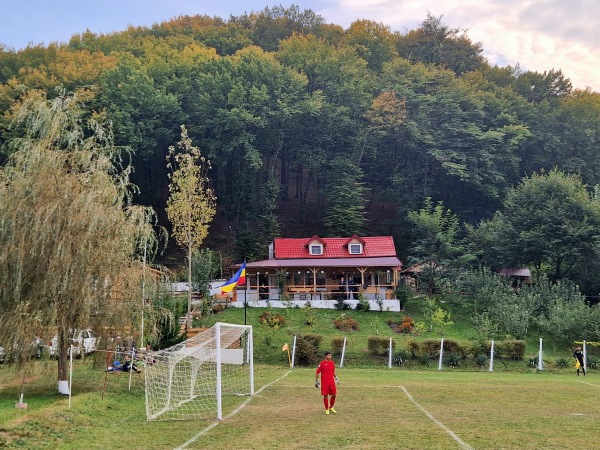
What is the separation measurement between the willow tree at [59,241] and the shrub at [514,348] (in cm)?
2034

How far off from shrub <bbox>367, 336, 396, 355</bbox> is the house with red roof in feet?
40.0

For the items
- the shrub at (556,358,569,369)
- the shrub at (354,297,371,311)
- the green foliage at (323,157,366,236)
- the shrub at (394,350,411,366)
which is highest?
the green foliage at (323,157,366,236)

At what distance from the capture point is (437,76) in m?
72.0

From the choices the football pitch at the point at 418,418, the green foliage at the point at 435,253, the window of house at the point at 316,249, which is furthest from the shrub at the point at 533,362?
the window of house at the point at 316,249

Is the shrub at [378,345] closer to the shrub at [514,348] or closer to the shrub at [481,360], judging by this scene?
the shrub at [481,360]

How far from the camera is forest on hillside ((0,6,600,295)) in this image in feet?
183

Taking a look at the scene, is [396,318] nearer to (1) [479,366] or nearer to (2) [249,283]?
(1) [479,366]

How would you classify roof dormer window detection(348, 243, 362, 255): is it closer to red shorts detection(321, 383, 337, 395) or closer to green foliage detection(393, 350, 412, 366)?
green foliage detection(393, 350, 412, 366)

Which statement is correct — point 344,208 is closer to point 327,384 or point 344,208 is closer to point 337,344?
point 337,344

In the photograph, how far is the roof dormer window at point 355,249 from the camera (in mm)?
50312

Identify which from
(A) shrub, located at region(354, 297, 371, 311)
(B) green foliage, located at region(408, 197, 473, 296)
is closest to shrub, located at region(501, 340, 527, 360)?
(A) shrub, located at region(354, 297, 371, 311)

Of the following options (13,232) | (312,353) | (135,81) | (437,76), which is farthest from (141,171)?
(13,232)

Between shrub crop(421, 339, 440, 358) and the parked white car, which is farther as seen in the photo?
shrub crop(421, 339, 440, 358)

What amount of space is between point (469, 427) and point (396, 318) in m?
28.2
